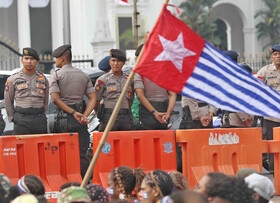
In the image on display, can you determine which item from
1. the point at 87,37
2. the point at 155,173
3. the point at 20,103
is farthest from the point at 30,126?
the point at 87,37

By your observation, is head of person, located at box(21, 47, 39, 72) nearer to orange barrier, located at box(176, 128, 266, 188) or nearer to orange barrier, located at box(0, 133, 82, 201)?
orange barrier, located at box(0, 133, 82, 201)

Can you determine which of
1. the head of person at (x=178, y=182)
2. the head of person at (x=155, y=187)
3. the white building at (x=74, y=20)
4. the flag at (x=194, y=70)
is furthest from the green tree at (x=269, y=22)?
the head of person at (x=155, y=187)

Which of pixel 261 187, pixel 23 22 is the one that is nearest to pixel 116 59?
pixel 261 187

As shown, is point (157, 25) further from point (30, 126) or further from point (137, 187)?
point (30, 126)

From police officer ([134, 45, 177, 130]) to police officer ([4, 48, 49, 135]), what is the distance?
1.26 metres

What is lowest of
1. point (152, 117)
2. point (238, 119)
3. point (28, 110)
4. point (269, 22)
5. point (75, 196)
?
point (75, 196)

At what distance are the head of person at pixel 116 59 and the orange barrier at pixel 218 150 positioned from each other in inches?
47.9

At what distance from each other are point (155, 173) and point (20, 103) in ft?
10.2

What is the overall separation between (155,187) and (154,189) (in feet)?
0.07

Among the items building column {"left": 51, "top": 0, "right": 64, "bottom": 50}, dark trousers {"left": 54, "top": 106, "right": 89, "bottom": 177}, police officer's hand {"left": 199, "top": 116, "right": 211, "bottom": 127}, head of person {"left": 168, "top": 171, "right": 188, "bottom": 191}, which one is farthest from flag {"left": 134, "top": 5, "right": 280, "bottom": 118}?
building column {"left": 51, "top": 0, "right": 64, "bottom": 50}

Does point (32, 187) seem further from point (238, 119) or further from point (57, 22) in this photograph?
point (57, 22)

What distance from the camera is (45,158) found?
900 cm

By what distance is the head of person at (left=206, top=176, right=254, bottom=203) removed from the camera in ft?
18.4

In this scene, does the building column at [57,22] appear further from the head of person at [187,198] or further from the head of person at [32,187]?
the head of person at [187,198]
